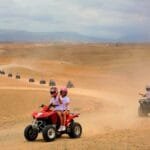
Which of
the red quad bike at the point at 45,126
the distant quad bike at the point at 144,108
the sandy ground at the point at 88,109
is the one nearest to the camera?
the sandy ground at the point at 88,109

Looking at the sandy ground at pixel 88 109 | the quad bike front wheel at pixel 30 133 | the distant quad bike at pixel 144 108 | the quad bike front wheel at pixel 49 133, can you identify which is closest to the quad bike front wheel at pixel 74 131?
the sandy ground at pixel 88 109

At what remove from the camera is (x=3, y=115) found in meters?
29.6

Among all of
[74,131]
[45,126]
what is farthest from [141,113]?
[45,126]

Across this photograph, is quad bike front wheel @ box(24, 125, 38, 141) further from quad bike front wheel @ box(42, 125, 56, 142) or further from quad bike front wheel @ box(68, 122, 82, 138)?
quad bike front wheel @ box(68, 122, 82, 138)

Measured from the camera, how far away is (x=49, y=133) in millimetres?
18156

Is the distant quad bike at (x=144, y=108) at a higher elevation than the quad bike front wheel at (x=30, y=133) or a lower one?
higher

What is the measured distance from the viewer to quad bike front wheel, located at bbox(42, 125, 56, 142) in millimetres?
18016

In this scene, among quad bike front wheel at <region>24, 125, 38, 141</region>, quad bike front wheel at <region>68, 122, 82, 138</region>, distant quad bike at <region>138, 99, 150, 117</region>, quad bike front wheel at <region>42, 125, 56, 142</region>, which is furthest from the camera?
distant quad bike at <region>138, 99, 150, 117</region>

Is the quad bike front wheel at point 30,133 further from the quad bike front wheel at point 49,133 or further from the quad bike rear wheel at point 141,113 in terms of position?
the quad bike rear wheel at point 141,113

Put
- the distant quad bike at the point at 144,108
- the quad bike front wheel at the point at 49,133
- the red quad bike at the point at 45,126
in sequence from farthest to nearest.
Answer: the distant quad bike at the point at 144,108, the red quad bike at the point at 45,126, the quad bike front wheel at the point at 49,133

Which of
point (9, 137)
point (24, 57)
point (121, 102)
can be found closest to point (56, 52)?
point (24, 57)

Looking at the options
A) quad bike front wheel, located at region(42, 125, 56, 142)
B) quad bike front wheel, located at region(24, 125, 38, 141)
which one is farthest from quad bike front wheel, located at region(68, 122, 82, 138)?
quad bike front wheel, located at region(24, 125, 38, 141)

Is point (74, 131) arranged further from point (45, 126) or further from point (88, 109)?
point (88, 109)

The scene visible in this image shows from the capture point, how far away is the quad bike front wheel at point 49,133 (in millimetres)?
18016
